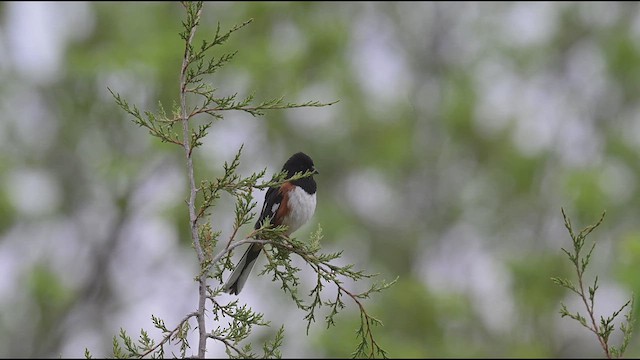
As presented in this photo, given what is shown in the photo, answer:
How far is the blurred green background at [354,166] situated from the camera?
1323 cm

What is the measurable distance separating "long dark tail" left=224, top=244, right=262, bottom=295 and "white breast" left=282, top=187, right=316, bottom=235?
23.1 inches

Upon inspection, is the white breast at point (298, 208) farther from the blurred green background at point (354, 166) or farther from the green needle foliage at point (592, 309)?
the blurred green background at point (354, 166)

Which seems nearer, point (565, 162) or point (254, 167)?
point (254, 167)

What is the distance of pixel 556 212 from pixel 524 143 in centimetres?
121

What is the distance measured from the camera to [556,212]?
15203 millimetres

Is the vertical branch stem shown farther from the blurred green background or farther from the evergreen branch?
the blurred green background

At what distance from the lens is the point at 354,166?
51.1ft

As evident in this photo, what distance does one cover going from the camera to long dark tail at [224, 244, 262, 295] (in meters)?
4.76

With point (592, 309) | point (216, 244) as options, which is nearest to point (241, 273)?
point (216, 244)

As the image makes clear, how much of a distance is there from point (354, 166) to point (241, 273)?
1084 centimetres

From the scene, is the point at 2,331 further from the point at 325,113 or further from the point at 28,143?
the point at 325,113

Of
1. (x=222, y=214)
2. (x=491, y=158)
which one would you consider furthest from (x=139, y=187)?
(x=491, y=158)

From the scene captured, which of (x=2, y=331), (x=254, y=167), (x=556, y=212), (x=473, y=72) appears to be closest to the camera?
(x=2, y=331)

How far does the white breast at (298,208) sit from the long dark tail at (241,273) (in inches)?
23.1
